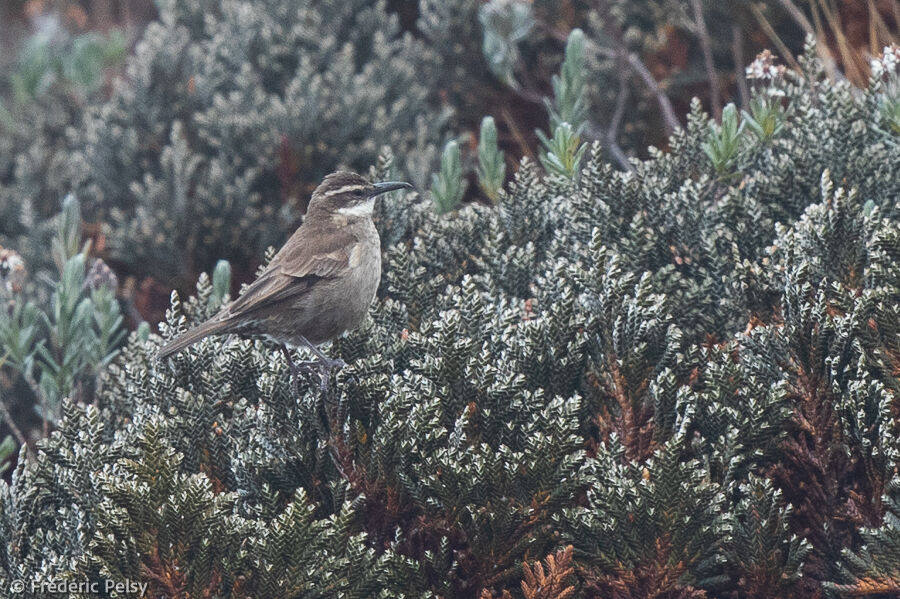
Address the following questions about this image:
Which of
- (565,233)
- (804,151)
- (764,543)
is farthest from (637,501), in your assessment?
(804,151)

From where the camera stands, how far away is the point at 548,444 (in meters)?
3.01

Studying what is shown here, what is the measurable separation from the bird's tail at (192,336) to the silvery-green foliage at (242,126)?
7.76 ft

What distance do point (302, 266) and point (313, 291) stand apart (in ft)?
0.59

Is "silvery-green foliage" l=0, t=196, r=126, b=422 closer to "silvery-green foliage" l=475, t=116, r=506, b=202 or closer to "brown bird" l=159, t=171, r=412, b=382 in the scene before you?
"brown bird" l=159, t=171, r=412, b=382

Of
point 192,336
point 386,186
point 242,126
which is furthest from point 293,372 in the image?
point 242,126

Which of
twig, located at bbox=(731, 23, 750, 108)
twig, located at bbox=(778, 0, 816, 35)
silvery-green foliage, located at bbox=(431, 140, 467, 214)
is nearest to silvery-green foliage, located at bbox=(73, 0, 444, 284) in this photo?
silvery-green foliage, located at bbox=(431, 140, 467, 214)

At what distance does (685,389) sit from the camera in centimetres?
320

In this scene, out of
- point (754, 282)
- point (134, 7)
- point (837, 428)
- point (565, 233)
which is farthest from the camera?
point (134, 7)

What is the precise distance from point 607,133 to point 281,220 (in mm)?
2137

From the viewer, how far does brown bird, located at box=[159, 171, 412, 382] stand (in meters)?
4.05

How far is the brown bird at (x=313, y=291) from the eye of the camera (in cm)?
405

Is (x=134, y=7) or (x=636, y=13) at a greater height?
(x=134, y=7)

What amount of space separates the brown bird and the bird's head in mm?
25

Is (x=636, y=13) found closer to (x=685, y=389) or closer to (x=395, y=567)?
(x=685, y=389)
